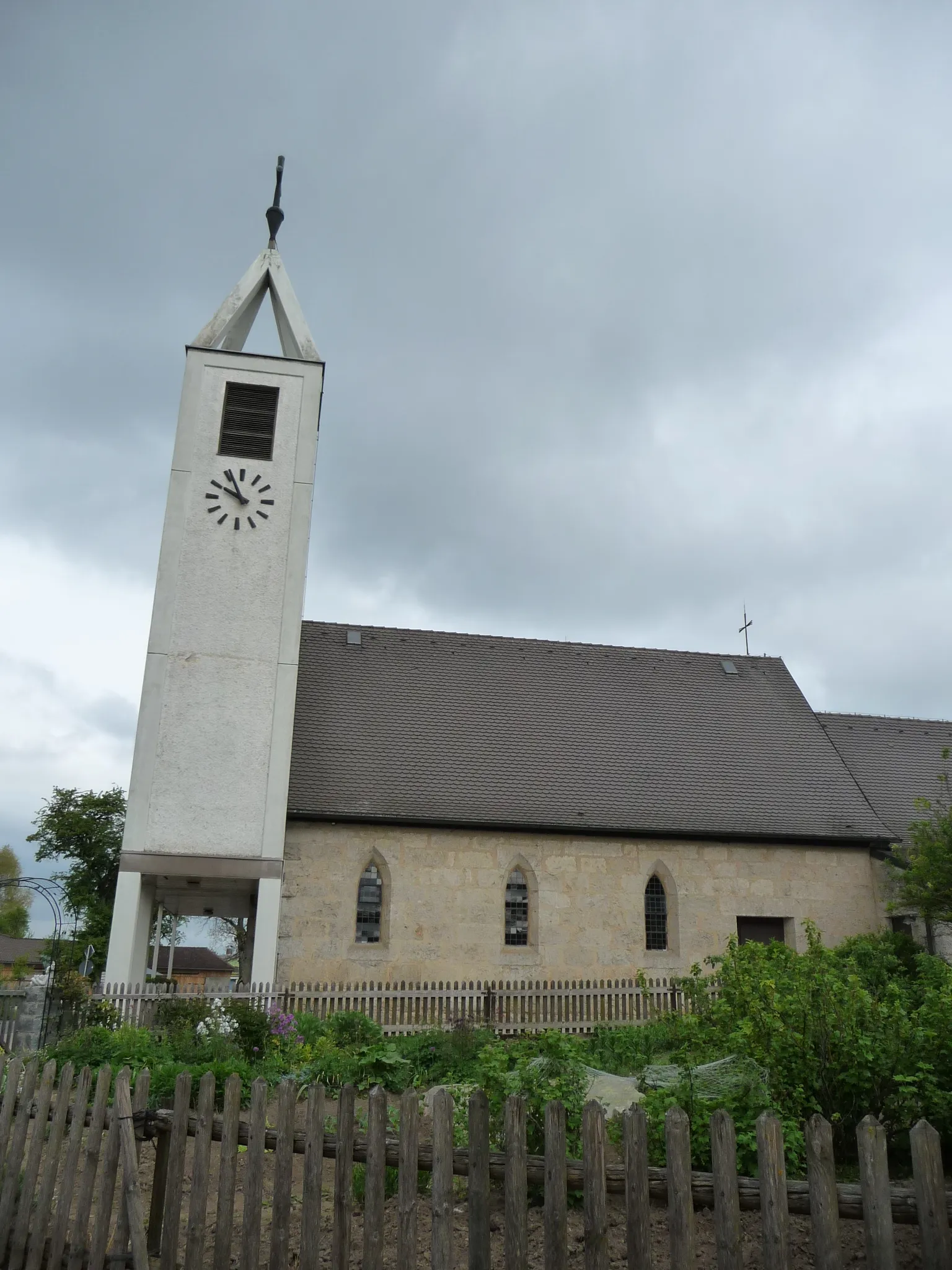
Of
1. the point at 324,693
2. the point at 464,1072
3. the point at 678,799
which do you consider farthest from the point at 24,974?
the point at 464,1072

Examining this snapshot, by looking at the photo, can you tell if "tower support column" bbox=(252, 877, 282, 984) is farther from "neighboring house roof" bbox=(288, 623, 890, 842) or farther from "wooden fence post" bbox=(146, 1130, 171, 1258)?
"wooden fence post" bbox=(146, 1130, 171, 1258)

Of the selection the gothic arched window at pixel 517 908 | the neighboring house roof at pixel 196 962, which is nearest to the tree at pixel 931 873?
the gothic arched window at pixel 517 908

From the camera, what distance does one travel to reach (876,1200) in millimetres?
3824

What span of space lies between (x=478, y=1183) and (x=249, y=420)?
18231 mm

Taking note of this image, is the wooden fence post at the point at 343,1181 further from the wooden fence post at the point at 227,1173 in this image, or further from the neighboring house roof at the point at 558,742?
the neighboring house roof at the point at 558,742

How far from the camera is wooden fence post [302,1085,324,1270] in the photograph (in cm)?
493

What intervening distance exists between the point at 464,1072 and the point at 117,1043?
459 cm

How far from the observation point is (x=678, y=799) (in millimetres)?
22125

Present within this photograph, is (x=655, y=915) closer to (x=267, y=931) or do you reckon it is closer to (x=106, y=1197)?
(x=267, y=931)

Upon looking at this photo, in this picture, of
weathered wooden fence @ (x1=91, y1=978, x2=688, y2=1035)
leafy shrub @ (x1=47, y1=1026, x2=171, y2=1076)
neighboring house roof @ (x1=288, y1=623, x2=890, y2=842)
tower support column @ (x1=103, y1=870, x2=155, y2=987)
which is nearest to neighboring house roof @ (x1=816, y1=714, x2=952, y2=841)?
neighboring house roof @ (x1=288, y1=623, x2=890, y2=842)

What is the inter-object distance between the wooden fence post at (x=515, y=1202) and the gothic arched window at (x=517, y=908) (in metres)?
16.0

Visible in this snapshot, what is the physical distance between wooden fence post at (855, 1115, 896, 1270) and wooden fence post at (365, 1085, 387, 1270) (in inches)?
86.4

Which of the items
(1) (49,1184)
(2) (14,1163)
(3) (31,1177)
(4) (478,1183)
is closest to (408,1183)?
(4) (478,1183)

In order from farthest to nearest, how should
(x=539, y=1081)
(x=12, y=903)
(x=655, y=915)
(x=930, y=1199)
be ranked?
(x=12, y=903) → (x=655, y=915) → (x=539, y=1081) → (x=930, y=1199)
